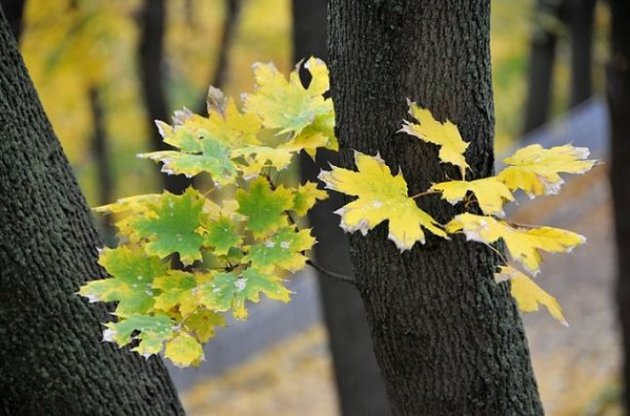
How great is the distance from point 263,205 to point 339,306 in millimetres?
3939

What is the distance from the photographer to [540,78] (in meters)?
17.4

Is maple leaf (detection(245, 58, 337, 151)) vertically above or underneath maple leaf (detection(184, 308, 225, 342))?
above

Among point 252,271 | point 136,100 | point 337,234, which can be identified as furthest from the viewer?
point 136,100

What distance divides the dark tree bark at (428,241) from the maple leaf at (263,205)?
186 mm

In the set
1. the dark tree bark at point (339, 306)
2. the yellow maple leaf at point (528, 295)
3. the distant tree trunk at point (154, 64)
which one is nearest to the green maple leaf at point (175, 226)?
the yellow maple leaf at point (528, 295)

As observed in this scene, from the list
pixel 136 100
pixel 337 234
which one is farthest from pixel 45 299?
pixel 136 100

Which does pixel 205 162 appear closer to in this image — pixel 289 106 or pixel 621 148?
pixel 289 106

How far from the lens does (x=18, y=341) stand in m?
2.13

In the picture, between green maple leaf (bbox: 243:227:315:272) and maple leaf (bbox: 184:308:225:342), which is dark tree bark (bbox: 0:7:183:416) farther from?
green maple leaf (bbox: 243:227:315:272)

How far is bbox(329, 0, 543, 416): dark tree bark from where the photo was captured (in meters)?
1.94

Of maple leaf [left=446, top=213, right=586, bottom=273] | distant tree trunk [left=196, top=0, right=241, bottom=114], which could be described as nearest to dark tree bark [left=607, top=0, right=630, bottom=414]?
maple leaf [left=446, top=213, right=586, bottom=273]

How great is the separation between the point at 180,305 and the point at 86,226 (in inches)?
17.9

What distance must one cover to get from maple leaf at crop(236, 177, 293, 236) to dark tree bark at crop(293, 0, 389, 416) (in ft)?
11.6

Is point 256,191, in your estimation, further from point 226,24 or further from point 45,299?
point 226,24
